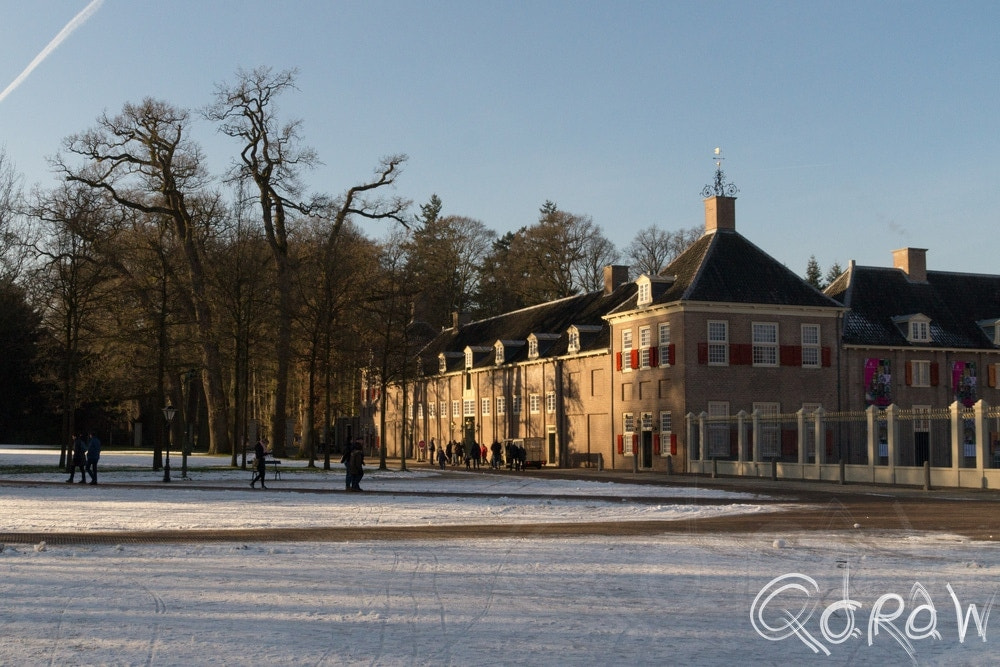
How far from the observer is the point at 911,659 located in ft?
28.3

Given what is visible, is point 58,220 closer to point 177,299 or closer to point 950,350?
point 177,299

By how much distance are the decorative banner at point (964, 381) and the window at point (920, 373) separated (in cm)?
131

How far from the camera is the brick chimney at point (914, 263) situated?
56.5m

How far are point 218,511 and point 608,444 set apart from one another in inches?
1206

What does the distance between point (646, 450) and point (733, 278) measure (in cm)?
829

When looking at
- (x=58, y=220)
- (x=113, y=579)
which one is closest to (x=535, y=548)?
(x=113, y=579)

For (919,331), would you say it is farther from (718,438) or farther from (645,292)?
(718,438)

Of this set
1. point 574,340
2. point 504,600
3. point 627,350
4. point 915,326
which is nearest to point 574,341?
point 574,340

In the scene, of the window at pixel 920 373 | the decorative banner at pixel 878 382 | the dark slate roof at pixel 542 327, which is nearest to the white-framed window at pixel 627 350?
the dark slate roof at pixel 542 327

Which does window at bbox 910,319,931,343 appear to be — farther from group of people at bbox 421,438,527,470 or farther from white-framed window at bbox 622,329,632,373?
group of people at bbox 421,438,527,470

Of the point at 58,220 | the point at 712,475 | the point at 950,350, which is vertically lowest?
the point at 712,475

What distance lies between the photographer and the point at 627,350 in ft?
168

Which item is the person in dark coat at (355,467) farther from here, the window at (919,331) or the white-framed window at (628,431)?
the window at (919,331)

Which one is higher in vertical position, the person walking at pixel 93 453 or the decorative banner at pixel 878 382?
the decorative banner at pixel 878 382
